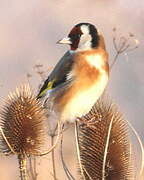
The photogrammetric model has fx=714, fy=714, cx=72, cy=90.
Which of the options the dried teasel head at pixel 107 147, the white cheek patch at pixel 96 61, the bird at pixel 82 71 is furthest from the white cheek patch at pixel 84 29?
the dried teasel head at pixel 107 147

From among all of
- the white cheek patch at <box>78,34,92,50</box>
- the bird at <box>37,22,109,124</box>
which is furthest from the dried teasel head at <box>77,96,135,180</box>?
the white cheek patch at <box>78,34,92,50</box>

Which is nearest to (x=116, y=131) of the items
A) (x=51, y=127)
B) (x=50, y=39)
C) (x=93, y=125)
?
(x=93, y=125)

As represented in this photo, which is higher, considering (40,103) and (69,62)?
(69,62)

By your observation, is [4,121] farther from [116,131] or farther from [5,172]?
[5,172]

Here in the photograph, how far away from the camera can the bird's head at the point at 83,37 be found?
3785 mm

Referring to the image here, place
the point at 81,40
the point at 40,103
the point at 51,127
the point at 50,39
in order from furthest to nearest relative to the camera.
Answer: the point at 50,39
the point at 51,127
the point at 40,103
the point at 81,40

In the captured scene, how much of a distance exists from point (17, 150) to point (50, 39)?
6653mm

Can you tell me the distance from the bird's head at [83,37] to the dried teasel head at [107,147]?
364 millimetres

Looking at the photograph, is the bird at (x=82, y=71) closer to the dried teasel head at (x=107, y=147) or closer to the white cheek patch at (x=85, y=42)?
the white cheek patch at (x=85, y=42)

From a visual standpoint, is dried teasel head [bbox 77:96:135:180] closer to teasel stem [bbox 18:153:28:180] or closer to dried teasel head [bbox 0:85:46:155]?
dried teasel head [bbox 0:85:46:155]

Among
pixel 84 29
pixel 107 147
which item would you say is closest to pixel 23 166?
pixel 107 147

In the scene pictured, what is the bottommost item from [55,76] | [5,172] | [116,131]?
[5,172]

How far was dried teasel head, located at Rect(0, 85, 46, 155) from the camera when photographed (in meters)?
3.99

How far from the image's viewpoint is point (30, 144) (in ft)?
13.0
